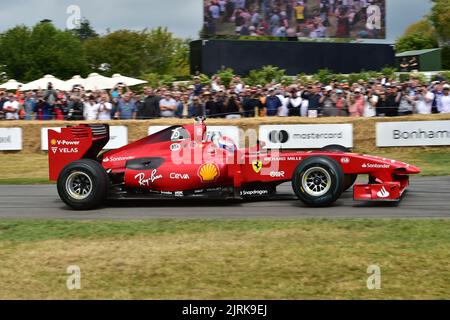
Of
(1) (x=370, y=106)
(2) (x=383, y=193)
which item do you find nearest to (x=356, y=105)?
(1) (x=370, y=106)

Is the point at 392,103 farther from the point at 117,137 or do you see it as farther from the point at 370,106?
the point at 117,137

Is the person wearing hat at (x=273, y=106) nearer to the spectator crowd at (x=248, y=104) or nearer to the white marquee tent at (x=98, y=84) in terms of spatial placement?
the spectator crowd at (x=248, y=104)

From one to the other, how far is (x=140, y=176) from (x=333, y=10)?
1145 inches

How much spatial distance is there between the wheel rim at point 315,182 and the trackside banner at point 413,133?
816 centimetres

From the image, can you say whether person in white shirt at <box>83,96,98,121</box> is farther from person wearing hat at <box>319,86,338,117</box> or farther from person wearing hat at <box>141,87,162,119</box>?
person wearing hat at <box>319,86,338,117</box>

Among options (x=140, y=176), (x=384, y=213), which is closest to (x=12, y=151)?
(x=140, y=176)

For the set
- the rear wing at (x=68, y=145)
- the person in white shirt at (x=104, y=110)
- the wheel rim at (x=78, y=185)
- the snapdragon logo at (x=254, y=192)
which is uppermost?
the person in white shirt at (x=104, y=110)

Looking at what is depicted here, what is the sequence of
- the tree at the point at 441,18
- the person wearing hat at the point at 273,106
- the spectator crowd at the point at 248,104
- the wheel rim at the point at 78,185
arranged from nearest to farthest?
the wheel rim at the point at 78,185, the spectator crowd at the point at 248,104, the person wearing hat at the point at 273,106, the tree at the point at 441,18

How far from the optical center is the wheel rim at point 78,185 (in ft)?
36.8

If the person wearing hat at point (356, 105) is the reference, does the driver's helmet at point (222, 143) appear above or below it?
below

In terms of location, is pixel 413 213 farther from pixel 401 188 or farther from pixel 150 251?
pixel 150 251

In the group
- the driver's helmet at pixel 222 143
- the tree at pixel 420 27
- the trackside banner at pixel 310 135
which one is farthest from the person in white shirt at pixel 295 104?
the tree at pixel 420 27

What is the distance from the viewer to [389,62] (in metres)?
40.0

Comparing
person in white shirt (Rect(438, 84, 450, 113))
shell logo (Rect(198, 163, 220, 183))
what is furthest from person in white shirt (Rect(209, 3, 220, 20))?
shell logo (Rect(198, 163, 220, 183))
